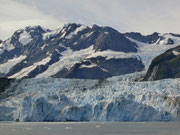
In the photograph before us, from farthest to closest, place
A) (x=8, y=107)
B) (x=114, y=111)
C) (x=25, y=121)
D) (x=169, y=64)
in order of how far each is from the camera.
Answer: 1. (x=169, y=64)
2. (x=8, y=107)
3. (x=25, y=121)
4. (x=114, y=111)

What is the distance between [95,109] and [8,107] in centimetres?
3131

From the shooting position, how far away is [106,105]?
9531 cm

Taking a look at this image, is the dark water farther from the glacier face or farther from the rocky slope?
the rocky slope

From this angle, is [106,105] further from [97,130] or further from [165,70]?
[165,70]

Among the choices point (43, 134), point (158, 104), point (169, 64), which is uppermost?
point (169, 64)

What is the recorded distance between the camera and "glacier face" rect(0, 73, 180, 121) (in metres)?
93.9

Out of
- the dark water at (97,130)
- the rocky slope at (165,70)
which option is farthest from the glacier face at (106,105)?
the rocky slope at (165,70)

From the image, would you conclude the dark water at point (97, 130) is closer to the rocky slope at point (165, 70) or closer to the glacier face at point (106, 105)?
the glacier face at point (106, 105)

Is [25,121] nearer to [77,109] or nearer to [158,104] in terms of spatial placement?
[77,109]

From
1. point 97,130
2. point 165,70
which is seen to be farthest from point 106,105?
point 165,70

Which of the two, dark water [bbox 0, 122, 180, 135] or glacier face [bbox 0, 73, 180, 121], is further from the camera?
glacier face [bbox 0, 73, 180, 121]

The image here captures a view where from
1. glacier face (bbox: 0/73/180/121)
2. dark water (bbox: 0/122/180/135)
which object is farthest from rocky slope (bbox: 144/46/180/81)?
dark water (bbox: 0/122/180/135)

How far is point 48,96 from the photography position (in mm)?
106688

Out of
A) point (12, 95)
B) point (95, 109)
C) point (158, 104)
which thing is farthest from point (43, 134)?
point (12, 95)
